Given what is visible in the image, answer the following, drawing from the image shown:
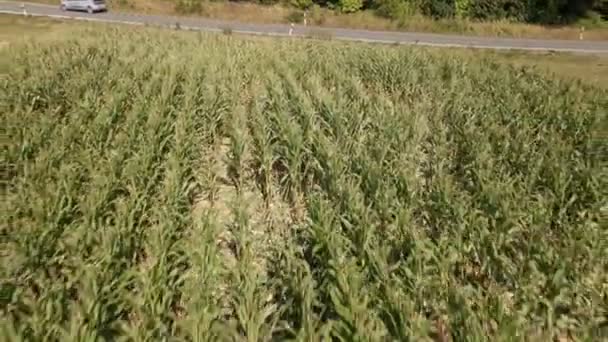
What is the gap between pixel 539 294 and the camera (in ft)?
12.2

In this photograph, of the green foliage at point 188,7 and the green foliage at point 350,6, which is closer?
the green foliage at point 188,7

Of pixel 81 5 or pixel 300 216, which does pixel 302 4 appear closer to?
pixel 81 5

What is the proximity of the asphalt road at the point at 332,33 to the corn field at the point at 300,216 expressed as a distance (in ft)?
52.9

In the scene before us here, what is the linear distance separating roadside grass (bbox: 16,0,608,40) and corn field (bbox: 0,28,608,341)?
68.9ft

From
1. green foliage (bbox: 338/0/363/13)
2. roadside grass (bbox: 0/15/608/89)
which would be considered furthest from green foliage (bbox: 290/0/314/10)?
roadside grass (bbox: 0/15/608/89)

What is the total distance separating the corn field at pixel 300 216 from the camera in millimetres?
3350

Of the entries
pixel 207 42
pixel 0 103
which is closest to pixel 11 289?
pixel 0 103

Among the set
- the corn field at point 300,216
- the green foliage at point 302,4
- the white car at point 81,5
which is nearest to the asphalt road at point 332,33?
the white car at point 81,5

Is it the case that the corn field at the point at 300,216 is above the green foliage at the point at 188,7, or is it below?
below

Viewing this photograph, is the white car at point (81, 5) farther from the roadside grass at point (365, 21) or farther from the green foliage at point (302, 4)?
the green foliage at point (302, 4)

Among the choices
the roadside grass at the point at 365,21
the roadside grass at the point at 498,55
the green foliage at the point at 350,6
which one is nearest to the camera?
the roadside grass at the point at 498,55

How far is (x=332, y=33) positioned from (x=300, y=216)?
899 inches

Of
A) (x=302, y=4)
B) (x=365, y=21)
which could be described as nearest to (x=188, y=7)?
(x=302, y=4)

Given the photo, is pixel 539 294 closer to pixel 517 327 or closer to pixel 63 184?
pixel 517 327
